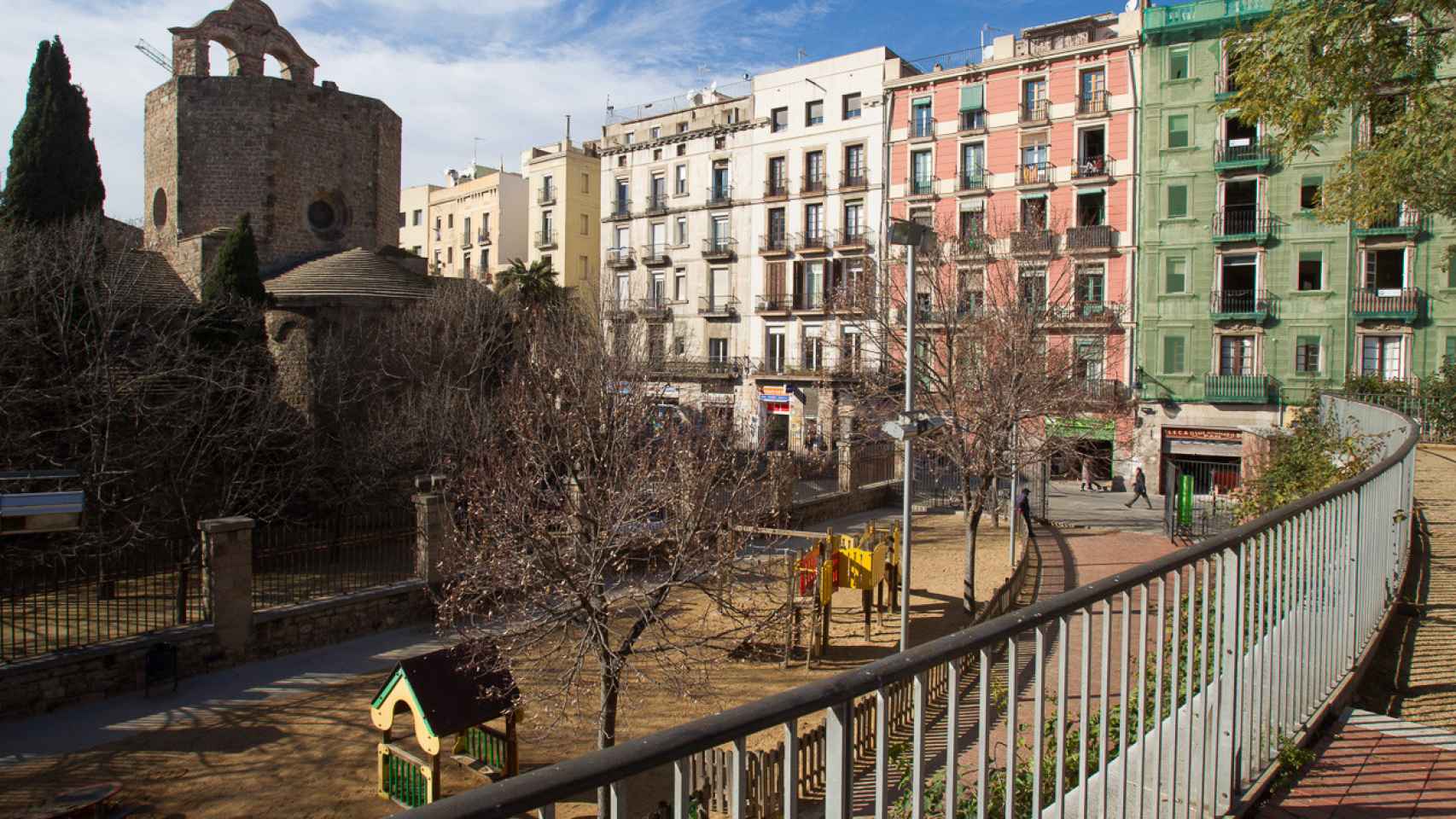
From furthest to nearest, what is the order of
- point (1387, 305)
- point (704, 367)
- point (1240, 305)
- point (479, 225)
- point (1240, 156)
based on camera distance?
1. point (479, 225)
2. point (704, 367)
3. point (1240, 305)
4. point (1240, 156)
5. point (1387, 305)

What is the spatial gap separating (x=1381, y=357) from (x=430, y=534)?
1159 inches

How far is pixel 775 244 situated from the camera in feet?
134

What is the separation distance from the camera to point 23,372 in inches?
694

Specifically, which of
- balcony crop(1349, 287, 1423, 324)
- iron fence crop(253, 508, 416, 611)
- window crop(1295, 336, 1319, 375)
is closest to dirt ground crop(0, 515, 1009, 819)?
iron fence crop(253, 508, 416, 611)

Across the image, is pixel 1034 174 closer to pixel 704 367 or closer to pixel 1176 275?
pixel 1176 275

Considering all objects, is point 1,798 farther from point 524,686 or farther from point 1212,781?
point 1212,781

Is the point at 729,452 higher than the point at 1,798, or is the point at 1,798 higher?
the point at 729,452

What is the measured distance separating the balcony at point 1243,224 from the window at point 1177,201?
40.5 inches

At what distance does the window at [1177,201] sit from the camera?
3216 centimetres

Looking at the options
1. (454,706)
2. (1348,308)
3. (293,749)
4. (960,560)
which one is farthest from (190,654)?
(1348,308)

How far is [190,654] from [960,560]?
15.2 metres

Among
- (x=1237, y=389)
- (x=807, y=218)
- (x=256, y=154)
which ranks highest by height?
(x=256, y=154)

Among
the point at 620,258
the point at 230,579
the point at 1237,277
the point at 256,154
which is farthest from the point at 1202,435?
the point at 256,154

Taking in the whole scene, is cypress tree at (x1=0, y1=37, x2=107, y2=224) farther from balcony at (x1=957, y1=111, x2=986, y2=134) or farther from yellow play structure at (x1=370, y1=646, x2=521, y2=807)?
balcony at (x1=957, y1=111, x2=986, y2=134)
